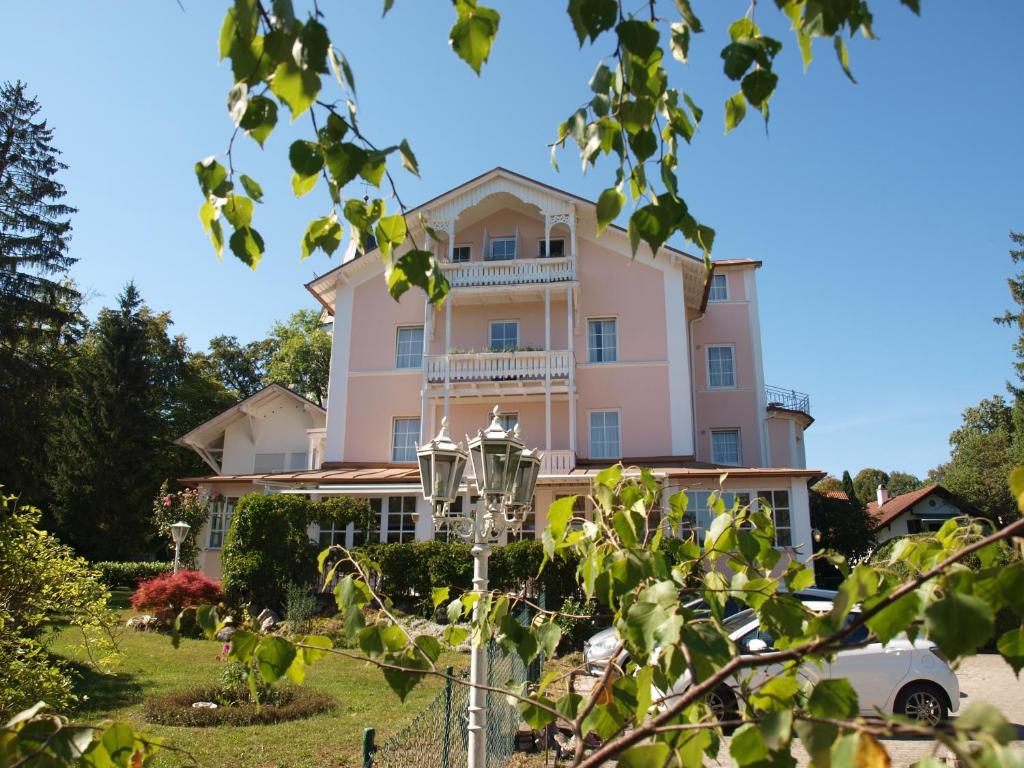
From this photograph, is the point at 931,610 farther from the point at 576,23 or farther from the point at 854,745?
the point at 576,23

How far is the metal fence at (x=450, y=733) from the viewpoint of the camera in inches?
168

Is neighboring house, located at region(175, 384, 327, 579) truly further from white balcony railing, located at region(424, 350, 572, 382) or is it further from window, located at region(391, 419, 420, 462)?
white balcony railing, located at region(424, 350, 572, 382)

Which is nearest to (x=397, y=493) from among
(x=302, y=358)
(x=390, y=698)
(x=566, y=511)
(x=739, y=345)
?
(x=390, y=698)

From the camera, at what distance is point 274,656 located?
75.2 inches

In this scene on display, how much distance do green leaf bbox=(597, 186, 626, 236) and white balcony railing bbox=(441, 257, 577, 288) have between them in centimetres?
2209

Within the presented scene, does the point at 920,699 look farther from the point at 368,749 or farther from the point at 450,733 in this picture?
the point at 368,749

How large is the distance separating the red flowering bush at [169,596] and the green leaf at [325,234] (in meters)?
16.7

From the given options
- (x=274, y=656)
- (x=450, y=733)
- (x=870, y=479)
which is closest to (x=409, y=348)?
(x=450, y=733)

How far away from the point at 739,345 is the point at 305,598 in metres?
18.1

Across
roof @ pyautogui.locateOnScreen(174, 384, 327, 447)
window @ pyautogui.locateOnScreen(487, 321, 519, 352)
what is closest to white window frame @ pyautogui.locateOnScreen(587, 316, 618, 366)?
window @ pyautogui.locateOnScreen(487, 321, 519, 352)

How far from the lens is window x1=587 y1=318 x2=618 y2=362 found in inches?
958

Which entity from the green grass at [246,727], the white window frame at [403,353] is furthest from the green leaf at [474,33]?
the white window frame at [403,353]

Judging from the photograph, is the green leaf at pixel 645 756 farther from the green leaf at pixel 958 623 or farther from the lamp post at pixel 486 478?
the lamp post at pixel 486 478

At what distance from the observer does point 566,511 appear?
2.17 m
